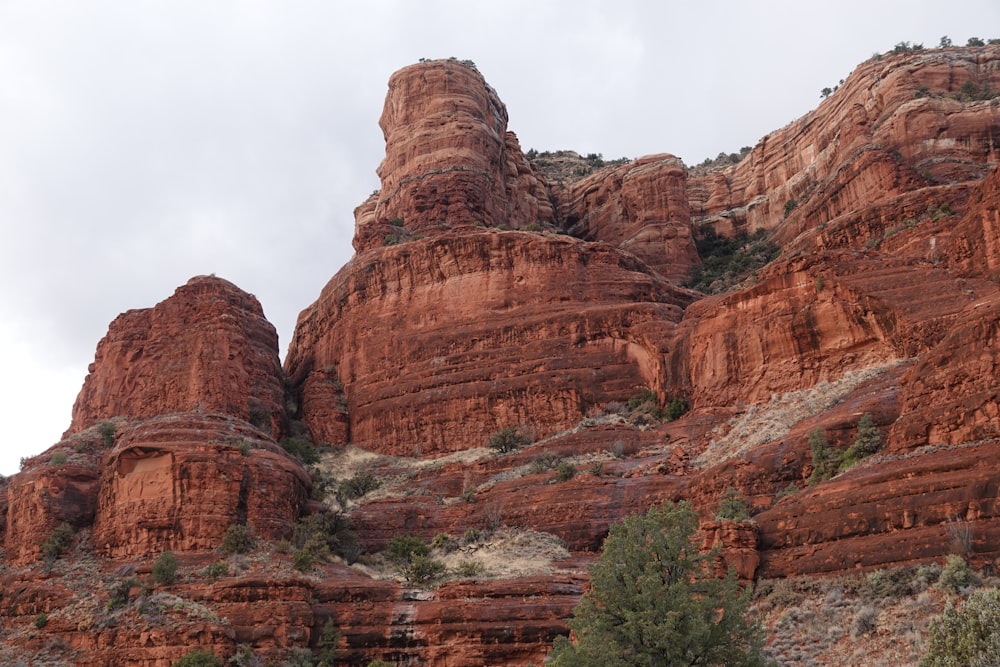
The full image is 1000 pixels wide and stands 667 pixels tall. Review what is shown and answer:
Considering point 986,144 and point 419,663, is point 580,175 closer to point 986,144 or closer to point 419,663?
point 986,144

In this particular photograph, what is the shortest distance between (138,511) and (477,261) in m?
25.7

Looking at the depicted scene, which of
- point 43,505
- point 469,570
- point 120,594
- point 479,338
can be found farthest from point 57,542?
point 479,338

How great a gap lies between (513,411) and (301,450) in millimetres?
12242

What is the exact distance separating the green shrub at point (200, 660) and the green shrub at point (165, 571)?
196 inches

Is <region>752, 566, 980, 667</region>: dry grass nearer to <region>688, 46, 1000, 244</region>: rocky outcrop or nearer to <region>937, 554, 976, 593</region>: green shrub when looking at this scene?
<region>937, 554, 976, 593</region>: green shrub

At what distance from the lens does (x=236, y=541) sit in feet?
123

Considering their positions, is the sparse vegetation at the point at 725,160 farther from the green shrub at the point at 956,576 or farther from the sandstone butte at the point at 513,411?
the green shrub at the point at 956,576

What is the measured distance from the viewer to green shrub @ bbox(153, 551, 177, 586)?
3453 cm

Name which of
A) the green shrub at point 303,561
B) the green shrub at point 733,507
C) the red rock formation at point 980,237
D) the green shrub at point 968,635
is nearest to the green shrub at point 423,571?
the green shrub at point 303,561

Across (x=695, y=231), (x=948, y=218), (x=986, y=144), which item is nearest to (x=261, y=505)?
(x=948, y=218)

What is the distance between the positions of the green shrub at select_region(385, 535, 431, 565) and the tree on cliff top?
2000cm

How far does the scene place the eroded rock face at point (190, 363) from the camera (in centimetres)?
4991

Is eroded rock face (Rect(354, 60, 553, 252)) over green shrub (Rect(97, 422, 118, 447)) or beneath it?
over

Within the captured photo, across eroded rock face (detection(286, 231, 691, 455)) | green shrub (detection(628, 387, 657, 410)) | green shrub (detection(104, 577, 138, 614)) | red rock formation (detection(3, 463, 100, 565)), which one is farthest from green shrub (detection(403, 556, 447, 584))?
red rock formation (detection(3, 463, 100, 565))
